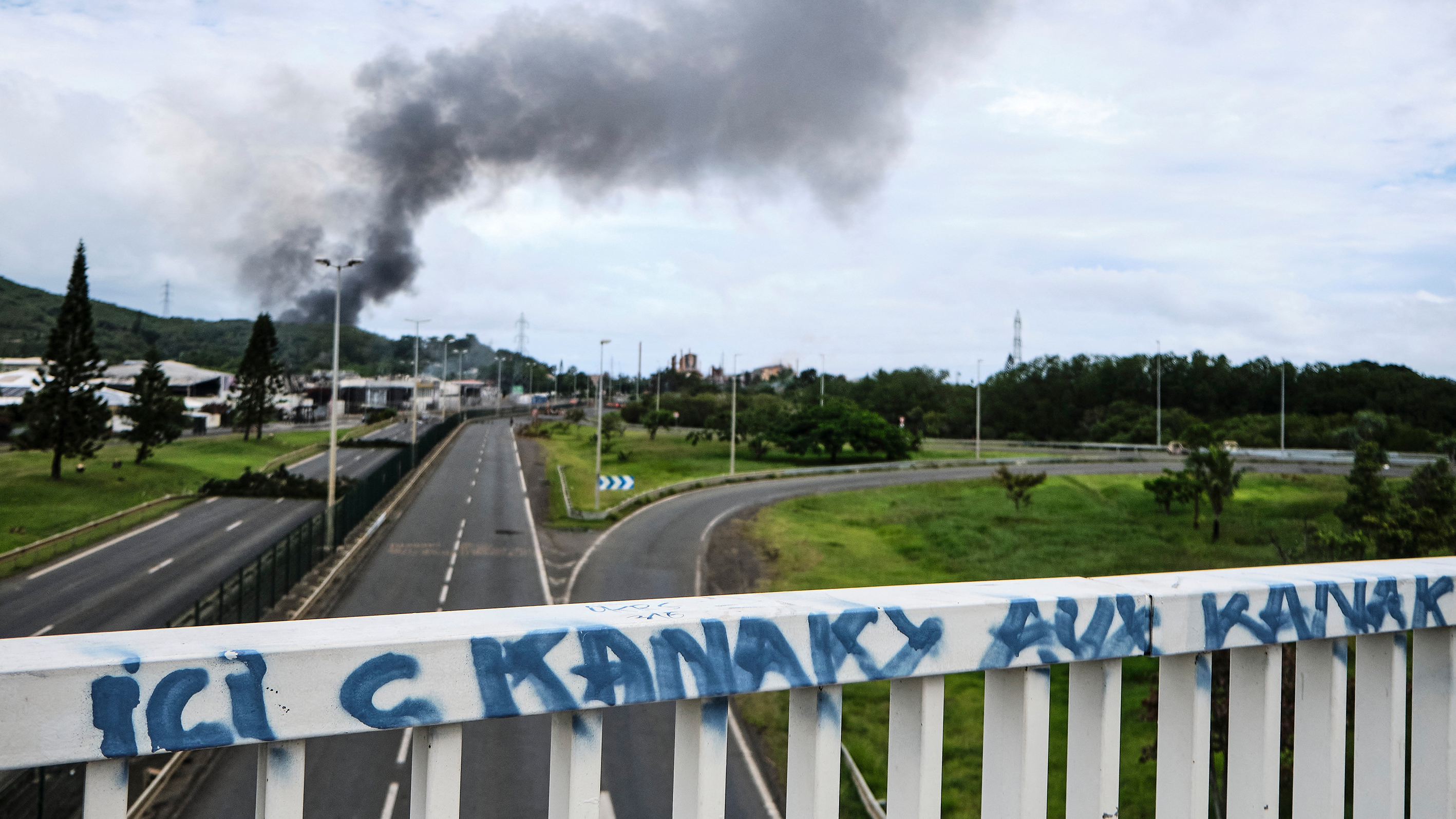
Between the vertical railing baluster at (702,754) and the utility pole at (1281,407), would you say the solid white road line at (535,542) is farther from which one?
the utility pole at (1281,407)

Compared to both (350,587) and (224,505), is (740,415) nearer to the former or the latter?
(224,505)

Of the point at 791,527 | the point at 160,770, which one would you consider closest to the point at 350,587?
the point at 160,770

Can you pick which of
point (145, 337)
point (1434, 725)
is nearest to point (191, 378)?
point (145, 337)

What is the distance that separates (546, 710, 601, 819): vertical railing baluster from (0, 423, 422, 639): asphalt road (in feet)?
40.7

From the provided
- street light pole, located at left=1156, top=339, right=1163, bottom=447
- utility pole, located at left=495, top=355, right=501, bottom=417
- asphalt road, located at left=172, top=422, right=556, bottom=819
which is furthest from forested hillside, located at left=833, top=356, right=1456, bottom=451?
asphalt road, located at left=172, top=422, right=556, bottom=819

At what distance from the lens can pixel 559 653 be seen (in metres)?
1.37

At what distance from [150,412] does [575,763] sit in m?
34.7

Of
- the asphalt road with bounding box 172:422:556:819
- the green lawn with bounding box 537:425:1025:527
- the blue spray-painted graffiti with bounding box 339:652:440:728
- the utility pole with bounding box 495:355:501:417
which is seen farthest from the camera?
the utility pole with bounding box 495:355:501:417

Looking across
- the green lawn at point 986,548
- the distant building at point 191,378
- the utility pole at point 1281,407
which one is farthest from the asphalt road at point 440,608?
the utility pole at point 1281,407

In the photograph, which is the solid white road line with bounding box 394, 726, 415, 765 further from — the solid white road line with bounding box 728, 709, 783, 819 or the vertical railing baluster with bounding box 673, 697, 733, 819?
the vertical railing baluster with bounding box 673, 697, 733, 819

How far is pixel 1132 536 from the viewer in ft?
103

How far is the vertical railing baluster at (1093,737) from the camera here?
1852mm

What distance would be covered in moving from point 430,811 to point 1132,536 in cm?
3403

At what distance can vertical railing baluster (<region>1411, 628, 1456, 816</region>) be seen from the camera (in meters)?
2.31
